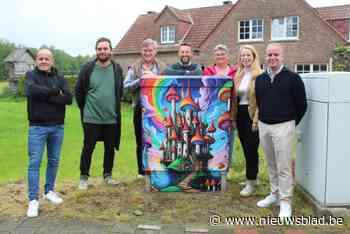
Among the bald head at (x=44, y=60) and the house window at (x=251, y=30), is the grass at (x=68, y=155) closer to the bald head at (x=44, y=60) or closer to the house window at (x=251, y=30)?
the bald head at (x=44, y=60)

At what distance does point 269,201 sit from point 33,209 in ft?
9.21

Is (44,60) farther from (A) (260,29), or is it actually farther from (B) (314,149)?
(A) (260,29)

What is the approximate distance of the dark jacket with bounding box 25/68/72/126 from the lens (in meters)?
4.68

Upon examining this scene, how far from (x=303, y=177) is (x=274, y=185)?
0.56 metres

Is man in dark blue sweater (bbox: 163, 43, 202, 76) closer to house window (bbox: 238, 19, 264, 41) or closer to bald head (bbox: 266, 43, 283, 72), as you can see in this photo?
bald head (bbox: 266, 43, 283, 72)

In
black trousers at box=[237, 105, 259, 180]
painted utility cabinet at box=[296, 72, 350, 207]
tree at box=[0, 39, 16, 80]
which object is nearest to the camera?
painted utility cabinet at box=[296, 72, 350, 207]

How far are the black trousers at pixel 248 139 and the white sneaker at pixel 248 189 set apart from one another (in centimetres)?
7

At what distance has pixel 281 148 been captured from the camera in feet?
15.1

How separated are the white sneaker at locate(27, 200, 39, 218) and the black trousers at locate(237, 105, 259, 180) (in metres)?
2.71

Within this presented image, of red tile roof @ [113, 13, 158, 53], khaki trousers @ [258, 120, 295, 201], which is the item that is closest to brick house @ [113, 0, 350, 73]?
red tile roof @ [113, 13, 158, 53]

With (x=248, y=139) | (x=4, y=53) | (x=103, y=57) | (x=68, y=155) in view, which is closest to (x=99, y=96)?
(x=103, y=57)

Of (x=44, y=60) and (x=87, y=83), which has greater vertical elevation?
(x=44, y=60)

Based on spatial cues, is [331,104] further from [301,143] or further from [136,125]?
[136,125]

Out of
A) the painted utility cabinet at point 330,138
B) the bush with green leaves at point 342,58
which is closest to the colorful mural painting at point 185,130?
the painted utility cabinet at point 330,138
